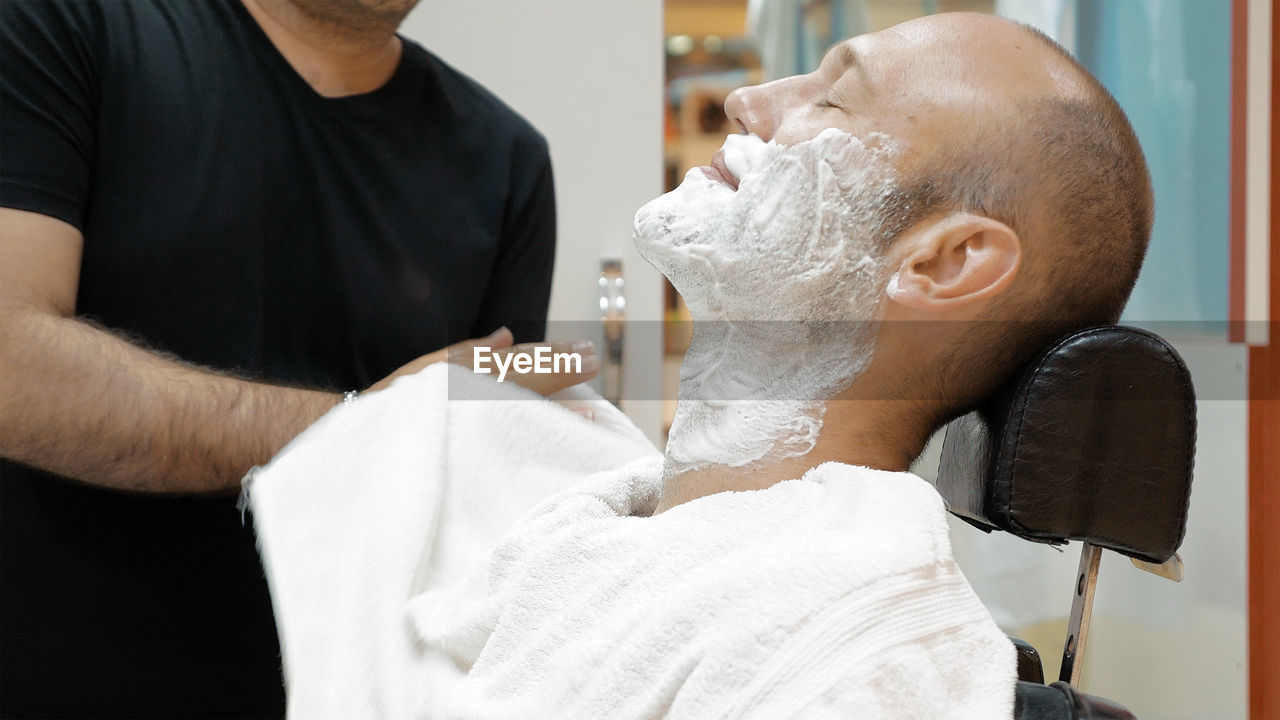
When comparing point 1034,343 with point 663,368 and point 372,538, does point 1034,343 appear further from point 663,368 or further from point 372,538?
point 663,368

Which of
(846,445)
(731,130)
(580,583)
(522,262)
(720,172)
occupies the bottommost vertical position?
(580,583)

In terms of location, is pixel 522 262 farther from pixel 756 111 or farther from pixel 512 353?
pixel 756 111

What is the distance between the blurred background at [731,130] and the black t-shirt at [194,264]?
1.63 ft

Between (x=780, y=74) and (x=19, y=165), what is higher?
(x=780, y=74)

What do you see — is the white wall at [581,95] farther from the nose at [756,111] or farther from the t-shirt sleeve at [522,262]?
the nose at [756,111]

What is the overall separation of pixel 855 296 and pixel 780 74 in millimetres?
1196

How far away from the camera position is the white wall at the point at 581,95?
1838 mm

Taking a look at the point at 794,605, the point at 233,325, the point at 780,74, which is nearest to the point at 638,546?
the point at 794,605

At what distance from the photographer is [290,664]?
910 millimetres

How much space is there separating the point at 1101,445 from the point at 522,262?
3.13ft

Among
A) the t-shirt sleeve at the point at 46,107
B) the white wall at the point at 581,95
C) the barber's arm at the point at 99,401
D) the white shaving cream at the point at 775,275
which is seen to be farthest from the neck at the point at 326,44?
the white shaving cream at the point at 775,275

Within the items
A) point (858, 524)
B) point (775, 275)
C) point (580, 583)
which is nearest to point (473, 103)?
point (775, 275)

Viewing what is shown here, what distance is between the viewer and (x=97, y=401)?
102 cm

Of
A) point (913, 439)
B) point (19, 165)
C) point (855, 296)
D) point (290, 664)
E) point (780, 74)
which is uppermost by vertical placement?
point (780, 74)
